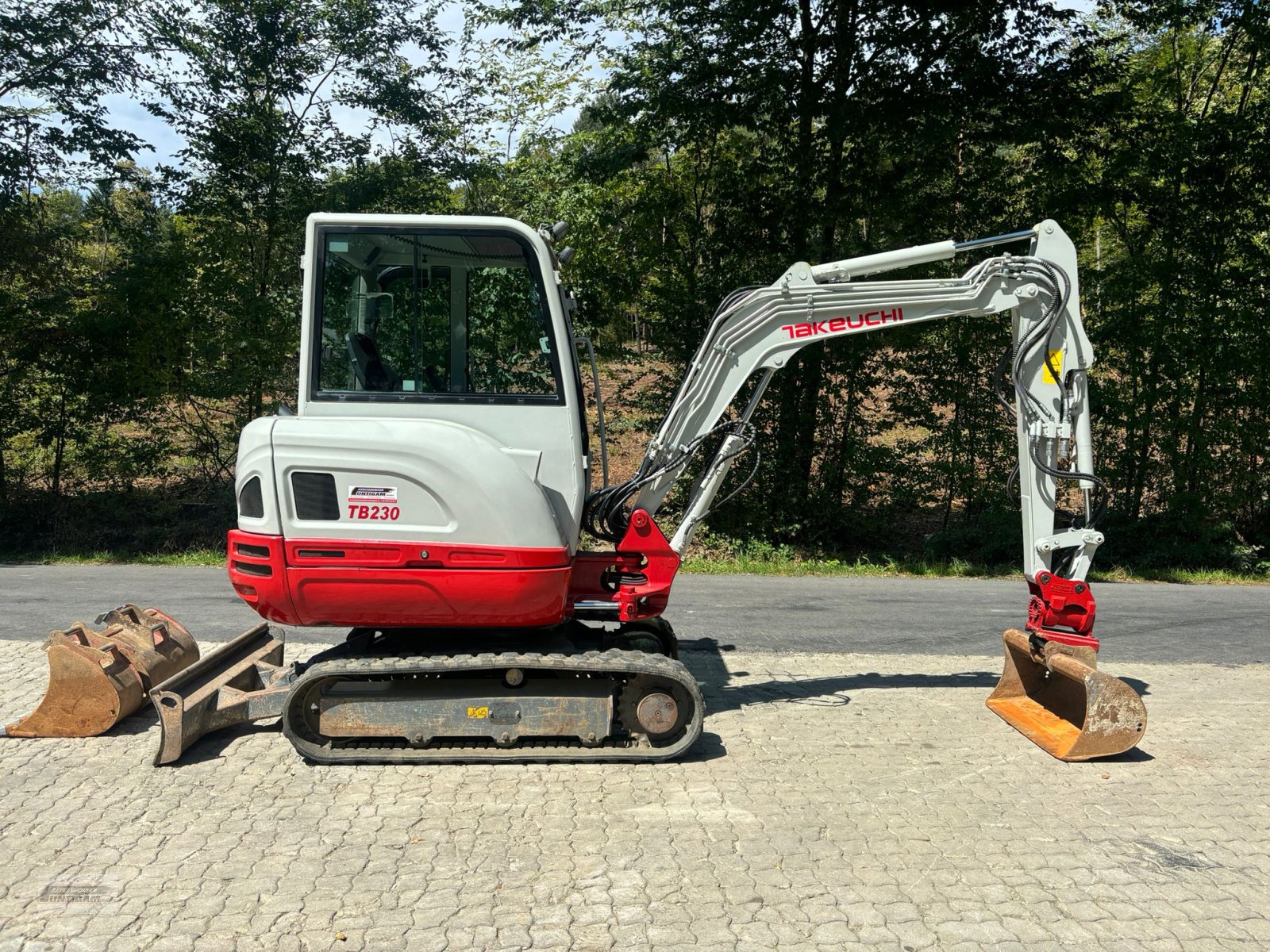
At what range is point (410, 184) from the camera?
14.7m

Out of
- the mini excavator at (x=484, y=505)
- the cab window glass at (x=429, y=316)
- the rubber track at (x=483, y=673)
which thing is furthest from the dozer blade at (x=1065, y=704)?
the cab window glass at (x=429, y=316)

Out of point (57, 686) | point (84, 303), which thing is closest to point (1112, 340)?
point (57, 686)

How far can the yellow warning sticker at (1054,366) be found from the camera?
19.5 feet

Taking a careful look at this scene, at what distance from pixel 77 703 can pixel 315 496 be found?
6.35ft

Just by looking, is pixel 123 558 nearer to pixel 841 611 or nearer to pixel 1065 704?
pixel 841 611

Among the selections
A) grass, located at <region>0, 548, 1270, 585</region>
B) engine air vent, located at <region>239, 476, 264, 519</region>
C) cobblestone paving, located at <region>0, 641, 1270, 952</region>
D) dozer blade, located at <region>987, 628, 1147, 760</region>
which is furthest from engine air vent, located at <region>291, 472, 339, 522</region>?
grass, located at <region>0, 548, 1270, 585</region>

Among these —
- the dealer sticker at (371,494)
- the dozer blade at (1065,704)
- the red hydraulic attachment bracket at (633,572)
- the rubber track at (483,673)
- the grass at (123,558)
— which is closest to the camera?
the dealer sticker at (371,494)

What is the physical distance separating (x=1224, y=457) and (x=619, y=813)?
12.3 meters

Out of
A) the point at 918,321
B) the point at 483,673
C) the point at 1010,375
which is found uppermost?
the point at 918,321

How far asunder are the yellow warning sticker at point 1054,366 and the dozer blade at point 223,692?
4.70 meters

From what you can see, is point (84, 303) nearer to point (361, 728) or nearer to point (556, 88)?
point (556, 88)

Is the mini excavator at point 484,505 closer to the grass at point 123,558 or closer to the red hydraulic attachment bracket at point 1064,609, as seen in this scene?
the red hydraulic attachment bracket at point 1064,609

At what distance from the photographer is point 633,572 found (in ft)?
19.3

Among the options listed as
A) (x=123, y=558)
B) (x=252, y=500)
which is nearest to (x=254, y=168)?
(x=123, y=558)
